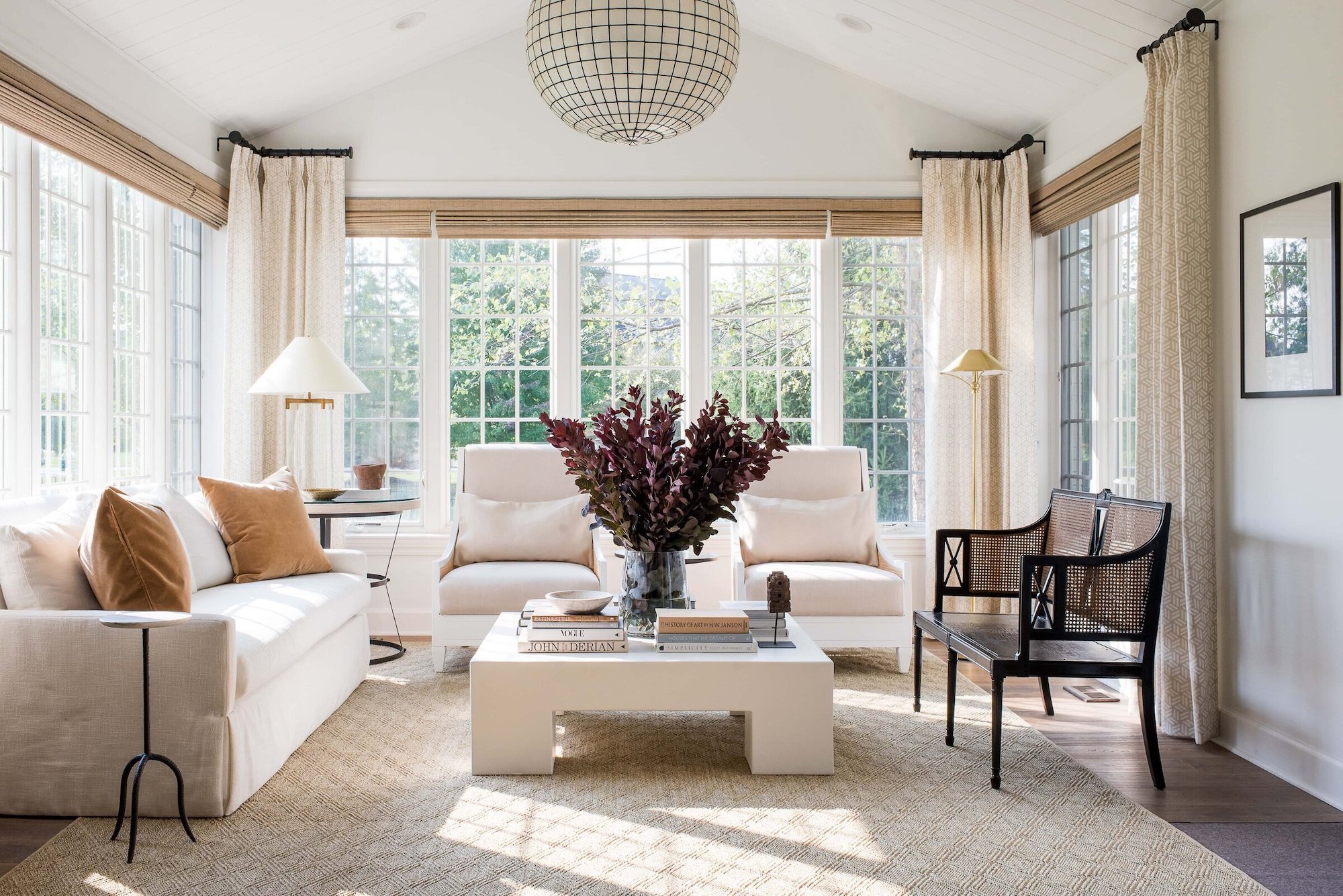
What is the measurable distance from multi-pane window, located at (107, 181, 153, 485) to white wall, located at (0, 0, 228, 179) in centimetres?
31

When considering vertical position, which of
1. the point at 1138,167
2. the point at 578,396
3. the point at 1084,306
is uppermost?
the point at 1138,167

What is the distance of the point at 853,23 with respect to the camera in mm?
4379

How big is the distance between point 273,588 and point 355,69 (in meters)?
2.61

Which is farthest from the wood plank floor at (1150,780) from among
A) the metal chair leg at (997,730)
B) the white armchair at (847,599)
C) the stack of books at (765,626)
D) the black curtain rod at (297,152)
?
the black curtain rod at (297,152)

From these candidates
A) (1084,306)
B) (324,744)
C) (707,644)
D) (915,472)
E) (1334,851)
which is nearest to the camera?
(1334,851)

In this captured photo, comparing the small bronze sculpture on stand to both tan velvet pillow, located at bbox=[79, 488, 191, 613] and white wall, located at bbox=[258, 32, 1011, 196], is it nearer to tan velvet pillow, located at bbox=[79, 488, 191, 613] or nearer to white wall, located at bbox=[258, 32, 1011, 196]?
tan velvet pillow, located at bbox=[79, 488, 191, 613]

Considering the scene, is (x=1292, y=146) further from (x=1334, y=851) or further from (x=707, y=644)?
(x=707, y=644)

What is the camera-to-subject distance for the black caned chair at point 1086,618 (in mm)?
2686

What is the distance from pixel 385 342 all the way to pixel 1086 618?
3.64m

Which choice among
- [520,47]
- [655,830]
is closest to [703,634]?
[655,830]

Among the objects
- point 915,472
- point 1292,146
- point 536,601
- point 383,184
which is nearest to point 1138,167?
point 1292,146

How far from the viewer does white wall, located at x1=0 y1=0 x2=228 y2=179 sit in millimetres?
3203

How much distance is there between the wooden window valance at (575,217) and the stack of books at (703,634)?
2.62 metres

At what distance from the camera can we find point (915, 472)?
5184mm
